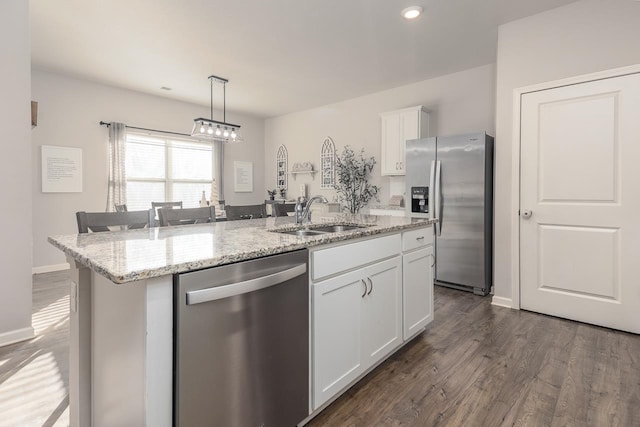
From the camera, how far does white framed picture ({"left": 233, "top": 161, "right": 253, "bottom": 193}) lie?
668 centimetres

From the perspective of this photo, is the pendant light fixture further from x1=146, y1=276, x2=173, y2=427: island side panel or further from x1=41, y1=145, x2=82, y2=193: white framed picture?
x1=146, y1=276, x2=173, y2=427: island side panel

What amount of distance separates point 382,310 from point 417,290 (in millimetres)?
502

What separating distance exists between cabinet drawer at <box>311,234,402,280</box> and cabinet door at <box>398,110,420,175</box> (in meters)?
2.76

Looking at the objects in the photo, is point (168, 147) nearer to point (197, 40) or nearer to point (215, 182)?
point (215, 182)

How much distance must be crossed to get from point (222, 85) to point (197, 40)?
150 cm

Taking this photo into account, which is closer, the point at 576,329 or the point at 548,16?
the point at 576,329

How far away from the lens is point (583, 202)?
2.81 meters

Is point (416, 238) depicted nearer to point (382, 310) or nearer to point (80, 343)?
point (382, 310)

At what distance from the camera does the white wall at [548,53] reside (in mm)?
2633

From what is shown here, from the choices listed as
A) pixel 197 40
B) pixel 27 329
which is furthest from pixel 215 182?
pixel 27 329

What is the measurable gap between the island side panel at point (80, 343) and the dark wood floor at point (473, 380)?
0.29 meters

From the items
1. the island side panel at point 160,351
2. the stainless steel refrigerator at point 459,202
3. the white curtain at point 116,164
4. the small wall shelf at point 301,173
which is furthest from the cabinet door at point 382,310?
the white curtain at point 116,164

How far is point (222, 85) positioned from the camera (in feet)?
16.2

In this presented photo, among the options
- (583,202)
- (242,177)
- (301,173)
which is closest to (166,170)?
(242,177)
